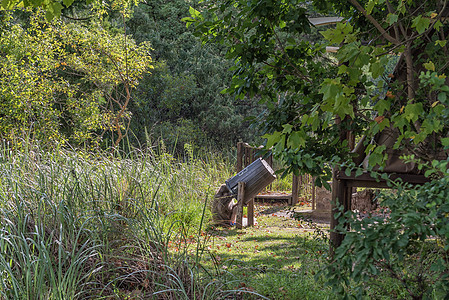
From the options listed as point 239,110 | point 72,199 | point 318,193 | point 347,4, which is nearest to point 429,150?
point 347,4

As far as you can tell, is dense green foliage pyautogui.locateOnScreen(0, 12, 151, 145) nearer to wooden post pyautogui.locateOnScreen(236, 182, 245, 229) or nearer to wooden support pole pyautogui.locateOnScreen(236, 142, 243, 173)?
wooden post pyautogui.locateOnScreen(236, 182, 245, 229)

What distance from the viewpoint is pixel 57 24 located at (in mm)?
9562

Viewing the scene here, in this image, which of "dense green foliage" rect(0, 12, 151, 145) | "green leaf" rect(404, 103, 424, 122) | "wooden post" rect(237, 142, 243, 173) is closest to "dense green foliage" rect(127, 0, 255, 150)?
"dense green foliage" rect(0, 12, 151, 145)

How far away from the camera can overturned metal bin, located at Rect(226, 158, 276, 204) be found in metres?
6.80

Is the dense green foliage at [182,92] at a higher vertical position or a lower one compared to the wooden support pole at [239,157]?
higher

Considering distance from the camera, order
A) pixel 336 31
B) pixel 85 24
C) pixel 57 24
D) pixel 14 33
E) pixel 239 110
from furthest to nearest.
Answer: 1. pixel 239 110
2. pixel 85 24
3. pixel 57 24
4. pixel 14 33
5. pixel 336 31

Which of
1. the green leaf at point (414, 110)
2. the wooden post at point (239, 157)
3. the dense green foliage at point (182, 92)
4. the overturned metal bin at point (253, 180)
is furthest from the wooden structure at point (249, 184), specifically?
the dense green foliage at point (182, 92)

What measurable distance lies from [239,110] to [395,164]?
12747mm

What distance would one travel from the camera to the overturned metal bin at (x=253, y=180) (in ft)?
22.3

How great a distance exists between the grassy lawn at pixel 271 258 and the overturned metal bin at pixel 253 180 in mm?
546

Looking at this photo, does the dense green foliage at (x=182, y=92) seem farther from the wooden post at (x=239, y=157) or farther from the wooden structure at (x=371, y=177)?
the wooden structure at (x=371, y=177)

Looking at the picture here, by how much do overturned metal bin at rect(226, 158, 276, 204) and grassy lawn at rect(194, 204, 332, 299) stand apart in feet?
1.79

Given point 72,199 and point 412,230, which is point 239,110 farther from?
point 412,230

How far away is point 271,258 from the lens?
5035mm
